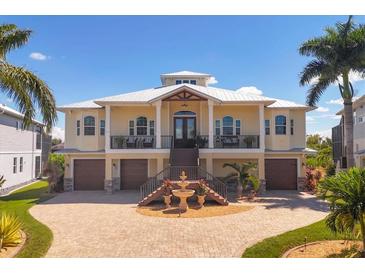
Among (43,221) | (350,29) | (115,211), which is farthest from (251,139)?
(43,221)

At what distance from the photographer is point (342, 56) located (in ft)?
57.5

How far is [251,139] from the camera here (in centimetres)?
2009

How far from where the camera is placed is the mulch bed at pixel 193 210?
13.5 m

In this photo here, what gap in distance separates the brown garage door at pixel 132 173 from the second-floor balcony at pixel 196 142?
1.97 metres

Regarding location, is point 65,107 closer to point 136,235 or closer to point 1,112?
point 1,112

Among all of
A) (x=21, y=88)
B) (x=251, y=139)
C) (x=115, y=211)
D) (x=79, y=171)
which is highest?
(x=21, y=88)

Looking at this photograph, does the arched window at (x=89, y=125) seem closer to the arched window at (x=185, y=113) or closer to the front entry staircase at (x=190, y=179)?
the arched window at (x=185, y=113)

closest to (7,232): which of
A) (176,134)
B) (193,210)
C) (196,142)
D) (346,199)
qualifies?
(193,210)

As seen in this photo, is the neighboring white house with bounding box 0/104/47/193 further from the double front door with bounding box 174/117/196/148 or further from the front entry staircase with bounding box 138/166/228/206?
the double front door with bounding box 174/117/196/148

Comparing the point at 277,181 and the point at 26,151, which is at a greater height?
the point at 26,151

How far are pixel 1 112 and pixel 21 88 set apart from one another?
1323 cm

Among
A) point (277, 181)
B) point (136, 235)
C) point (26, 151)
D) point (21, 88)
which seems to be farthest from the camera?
point (26, 151)

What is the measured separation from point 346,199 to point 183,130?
15096 millimetres

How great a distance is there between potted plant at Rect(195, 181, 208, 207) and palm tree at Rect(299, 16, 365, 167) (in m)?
9.47
